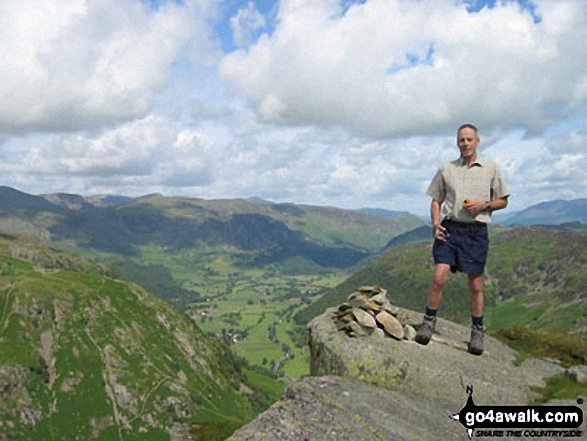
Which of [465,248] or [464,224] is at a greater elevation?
[464,224]

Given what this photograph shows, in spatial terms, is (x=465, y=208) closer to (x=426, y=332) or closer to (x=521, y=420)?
(x=426, y=332)

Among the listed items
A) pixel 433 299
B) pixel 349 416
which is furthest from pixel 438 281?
pixel 349 416

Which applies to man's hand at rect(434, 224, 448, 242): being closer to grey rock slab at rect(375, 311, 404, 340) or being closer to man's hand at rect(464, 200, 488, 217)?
man's hand at rect(464, 200, 488, 217)

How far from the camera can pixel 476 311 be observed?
15.2 m

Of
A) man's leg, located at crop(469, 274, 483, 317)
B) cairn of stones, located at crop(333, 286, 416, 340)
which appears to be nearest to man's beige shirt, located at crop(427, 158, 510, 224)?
man's leg, located at crop(469, 274, 483, 317)

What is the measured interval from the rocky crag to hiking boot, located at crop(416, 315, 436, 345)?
12.8 inches

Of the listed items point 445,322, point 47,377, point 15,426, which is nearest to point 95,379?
point 47,377

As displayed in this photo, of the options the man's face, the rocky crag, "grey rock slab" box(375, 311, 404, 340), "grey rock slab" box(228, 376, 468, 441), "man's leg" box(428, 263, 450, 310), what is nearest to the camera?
"grey rock slab" box(228, 376, 468, 441)

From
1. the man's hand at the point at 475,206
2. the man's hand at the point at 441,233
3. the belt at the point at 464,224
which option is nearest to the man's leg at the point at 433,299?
the man's hand at the point at 441,233

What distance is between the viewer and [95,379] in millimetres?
198750

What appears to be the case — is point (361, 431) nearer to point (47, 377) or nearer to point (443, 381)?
point (443, 381)

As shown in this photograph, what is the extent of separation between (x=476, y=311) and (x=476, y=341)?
125 centimetres

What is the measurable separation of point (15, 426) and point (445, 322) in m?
209

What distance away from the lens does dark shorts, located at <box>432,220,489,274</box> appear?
47.0 ft
